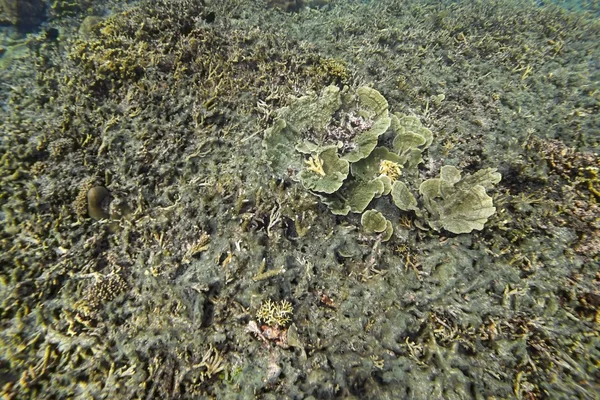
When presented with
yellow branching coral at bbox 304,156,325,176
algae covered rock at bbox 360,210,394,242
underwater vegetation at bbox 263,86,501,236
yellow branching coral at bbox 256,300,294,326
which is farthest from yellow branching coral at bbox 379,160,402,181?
yellow branching coral at bbox 256,300,294,326

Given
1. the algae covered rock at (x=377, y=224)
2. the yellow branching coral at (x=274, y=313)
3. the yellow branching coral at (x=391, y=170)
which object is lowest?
A: the yellow branching coral at (x=274, y=313)

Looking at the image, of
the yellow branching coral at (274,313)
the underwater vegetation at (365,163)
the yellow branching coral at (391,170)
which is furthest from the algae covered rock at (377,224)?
the yellow branching coral at (274,313)

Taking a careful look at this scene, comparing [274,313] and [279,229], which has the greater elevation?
[279,229]

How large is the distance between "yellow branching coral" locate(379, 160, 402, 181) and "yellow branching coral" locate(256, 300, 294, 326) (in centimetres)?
256

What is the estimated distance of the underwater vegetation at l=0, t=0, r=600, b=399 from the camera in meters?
3.33

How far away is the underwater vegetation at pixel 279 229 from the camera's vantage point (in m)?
3.33

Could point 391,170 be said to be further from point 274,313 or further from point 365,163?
point 274,313

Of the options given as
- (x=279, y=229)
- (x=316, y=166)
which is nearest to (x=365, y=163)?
(x=316, y=166)

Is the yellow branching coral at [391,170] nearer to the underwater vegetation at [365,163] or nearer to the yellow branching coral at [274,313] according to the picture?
the underwater vegetation at [365,163]

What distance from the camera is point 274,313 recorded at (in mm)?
3510

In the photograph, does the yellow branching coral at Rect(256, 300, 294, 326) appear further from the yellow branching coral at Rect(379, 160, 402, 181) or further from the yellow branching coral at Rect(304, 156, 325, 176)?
the yellow branching coral at Rect(379, 160, 402, 181)

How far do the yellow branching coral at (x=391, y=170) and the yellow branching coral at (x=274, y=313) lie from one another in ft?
8.39

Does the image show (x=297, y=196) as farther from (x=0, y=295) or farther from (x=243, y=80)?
(x=0, y=295)

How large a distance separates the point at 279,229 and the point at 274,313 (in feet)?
3.82
